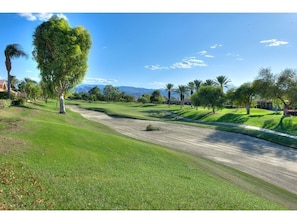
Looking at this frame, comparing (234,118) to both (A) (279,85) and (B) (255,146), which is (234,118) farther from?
(B) (255,146)

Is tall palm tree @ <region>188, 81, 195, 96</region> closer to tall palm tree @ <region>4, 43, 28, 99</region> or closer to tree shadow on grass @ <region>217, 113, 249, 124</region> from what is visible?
tree shadow on grass @ <region>217, 113, 249, 124</region>

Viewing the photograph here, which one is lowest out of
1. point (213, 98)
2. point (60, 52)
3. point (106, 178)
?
point (106, 178)

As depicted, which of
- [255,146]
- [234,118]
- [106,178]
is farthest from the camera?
[234,118]

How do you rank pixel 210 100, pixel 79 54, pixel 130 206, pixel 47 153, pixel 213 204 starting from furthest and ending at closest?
pixel 210 100
pixel 79 54
pixel 47 153
pixel 213 204
pixel 130 206

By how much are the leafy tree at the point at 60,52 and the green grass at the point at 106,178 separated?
676 inches

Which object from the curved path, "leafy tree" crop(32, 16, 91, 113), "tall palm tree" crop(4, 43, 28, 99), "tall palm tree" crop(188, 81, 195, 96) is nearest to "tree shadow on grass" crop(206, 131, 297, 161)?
the curved path

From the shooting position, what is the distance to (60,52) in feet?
110

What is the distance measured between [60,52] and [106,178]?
90.8ft

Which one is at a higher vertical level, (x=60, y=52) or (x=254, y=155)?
(x=60, y=52)

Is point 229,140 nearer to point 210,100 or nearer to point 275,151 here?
point 275,151

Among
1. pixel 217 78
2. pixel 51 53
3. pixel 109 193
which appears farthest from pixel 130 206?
pixel 217 78

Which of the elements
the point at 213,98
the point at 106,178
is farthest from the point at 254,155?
the point at 213,98

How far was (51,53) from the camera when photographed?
35.6 meters

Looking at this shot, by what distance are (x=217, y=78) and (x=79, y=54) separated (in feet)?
215
